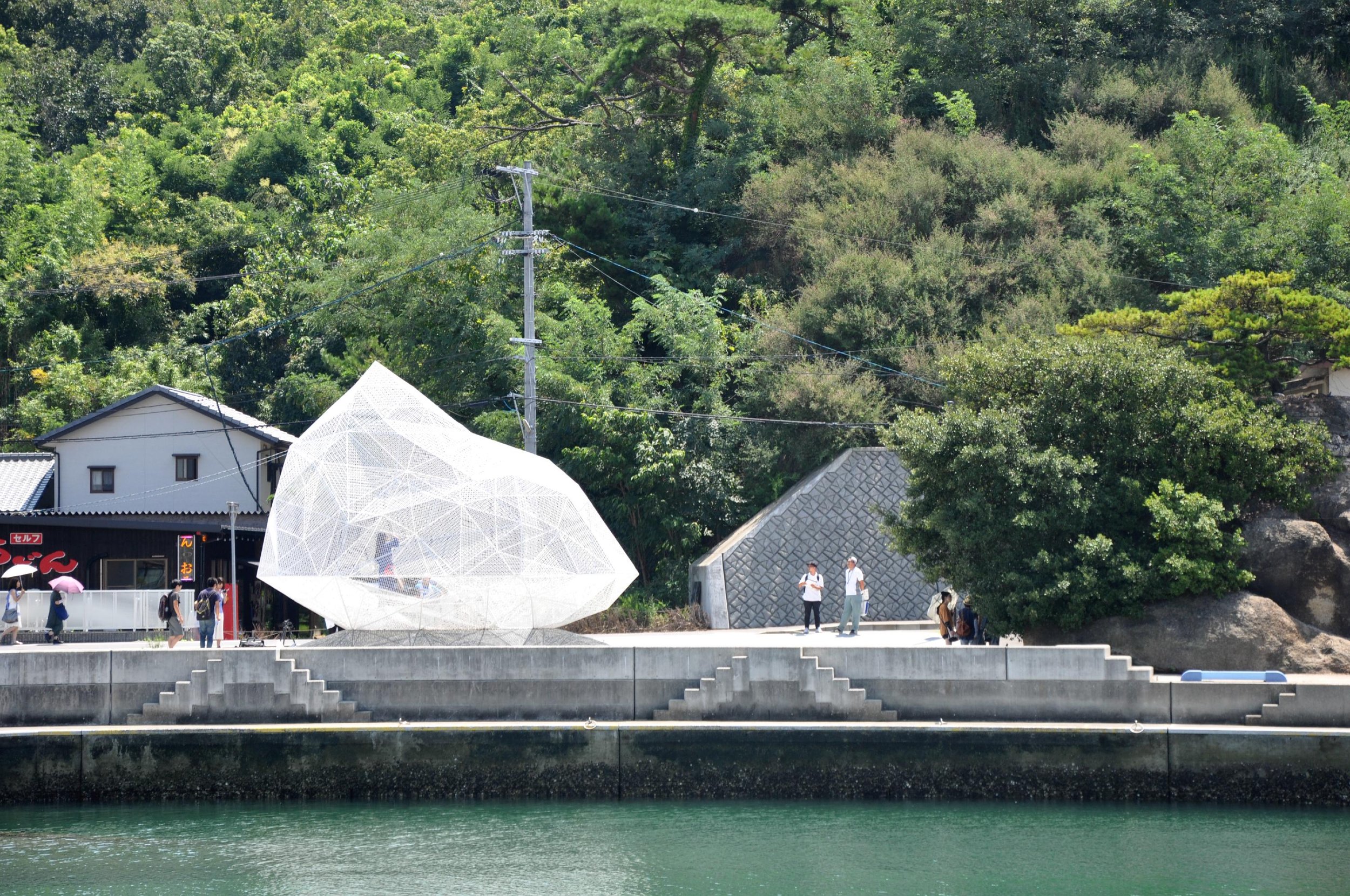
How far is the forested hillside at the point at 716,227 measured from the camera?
123ft

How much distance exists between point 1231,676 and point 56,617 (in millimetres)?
23447

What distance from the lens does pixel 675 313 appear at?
4006 cm

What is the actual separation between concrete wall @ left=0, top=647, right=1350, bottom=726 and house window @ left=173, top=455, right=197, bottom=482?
1863 cm

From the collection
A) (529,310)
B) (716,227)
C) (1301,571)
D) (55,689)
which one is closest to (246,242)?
(716,227)

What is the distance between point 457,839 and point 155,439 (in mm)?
24701

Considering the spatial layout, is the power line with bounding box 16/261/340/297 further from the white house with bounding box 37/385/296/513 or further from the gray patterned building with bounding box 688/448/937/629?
the gray patterned building with bounding box 688/448/937/629

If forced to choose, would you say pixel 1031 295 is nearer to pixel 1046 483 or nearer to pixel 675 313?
pixel 675 313

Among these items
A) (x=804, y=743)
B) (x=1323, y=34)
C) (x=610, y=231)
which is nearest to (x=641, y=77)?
(x=610, y=231)

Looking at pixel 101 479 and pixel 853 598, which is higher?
pixel 101 479

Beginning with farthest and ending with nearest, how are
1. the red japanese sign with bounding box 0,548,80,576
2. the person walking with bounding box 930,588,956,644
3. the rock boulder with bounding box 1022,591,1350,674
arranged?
the red japanese sign with bounding box 0,548,80,576
the person walking with bounding box 930,588,956,644
the rock boulder with bounding box 1022,591,1350,674

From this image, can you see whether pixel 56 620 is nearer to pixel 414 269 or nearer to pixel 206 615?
pixel 206 615

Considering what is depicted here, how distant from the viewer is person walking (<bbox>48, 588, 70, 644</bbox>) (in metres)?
30.5

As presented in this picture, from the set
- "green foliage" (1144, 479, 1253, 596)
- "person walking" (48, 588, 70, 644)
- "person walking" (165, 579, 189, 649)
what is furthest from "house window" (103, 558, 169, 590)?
"green foliage" (1144, 479, 1253, 596)

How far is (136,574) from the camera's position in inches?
1489
